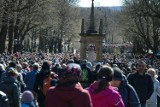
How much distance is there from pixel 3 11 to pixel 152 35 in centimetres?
3497

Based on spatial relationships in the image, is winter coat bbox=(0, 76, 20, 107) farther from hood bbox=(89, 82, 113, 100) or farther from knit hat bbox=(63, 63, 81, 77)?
knit hat bbox=(63, 63, 81, 77)

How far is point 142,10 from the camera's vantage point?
5278cm

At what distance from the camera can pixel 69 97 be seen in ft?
18.9

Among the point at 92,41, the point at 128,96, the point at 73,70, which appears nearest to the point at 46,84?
the point at 128,96

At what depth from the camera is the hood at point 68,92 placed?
5742 millimetres

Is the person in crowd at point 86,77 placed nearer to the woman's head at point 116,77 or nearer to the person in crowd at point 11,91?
the person in crowd at point 11,91

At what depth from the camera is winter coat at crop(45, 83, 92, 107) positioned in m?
5.71

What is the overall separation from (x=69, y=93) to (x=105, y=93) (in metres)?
0.70

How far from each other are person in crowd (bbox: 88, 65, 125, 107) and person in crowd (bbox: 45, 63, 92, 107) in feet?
2.00

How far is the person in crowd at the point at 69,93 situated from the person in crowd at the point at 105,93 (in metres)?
0.61

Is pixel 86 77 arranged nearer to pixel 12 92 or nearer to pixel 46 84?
pixel 46 84

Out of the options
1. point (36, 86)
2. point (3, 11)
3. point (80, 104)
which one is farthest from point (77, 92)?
point (3, 11)

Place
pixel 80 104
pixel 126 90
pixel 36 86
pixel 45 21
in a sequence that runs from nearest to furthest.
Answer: pixel 80 104 → pixel 126 90 → pixel 36 86 → pixel 45 21

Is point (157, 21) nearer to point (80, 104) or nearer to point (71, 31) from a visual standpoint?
point (71, 31)
